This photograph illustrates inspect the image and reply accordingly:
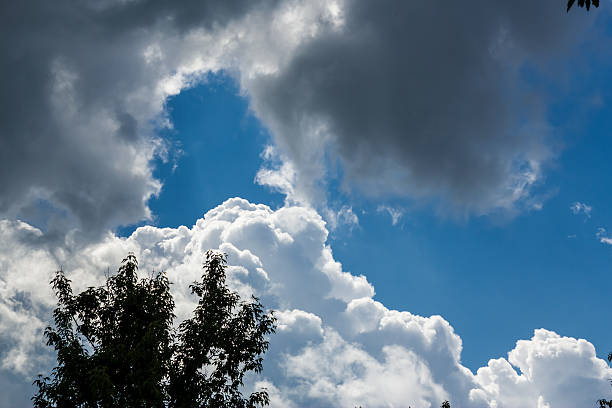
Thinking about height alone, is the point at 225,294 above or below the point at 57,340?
above

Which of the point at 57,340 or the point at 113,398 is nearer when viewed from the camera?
the point at 113,398

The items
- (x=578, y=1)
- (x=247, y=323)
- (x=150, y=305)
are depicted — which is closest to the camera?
(x=578, y=1)

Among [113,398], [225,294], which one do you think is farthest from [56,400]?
[225,294]

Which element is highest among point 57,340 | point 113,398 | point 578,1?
point 578,1

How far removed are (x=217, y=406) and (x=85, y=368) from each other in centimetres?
644

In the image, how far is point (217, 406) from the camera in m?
21.7

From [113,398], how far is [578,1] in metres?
20.3

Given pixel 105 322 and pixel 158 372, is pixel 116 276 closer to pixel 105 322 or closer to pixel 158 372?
pixel 105 322

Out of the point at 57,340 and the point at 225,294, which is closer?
the point at 57,340

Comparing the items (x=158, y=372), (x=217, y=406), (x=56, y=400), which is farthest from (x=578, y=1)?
(x=56, y=400)

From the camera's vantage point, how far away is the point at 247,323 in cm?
2414

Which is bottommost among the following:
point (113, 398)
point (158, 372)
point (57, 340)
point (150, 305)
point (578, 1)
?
point (113, 398)

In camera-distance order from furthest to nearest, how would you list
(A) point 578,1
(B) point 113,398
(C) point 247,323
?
(C) point 247,323 < (B) point 113,398 < (A) point 578,1

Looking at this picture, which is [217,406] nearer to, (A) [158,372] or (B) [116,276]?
(A) [158,372]
